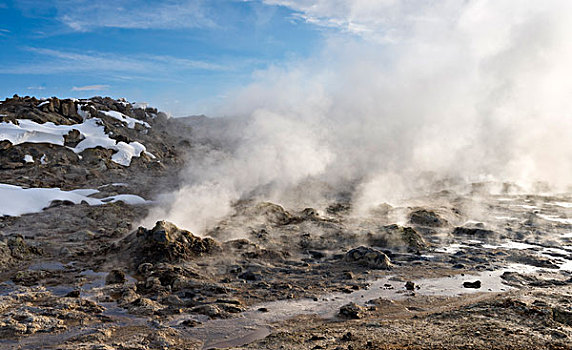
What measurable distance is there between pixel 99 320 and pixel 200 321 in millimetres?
1997

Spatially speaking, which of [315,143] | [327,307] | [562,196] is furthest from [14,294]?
[562,196]

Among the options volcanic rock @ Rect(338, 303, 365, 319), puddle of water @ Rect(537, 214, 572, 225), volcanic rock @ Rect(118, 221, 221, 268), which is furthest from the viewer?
puddle of water @ Rect(537, 214, 572, 225)

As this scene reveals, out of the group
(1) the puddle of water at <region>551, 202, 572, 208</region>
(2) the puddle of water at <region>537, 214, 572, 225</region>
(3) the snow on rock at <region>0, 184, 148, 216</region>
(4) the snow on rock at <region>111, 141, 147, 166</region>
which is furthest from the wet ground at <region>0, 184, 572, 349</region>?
(4) the snow on rock at <region>111, 141, 147, 166</region>

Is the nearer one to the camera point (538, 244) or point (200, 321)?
point (200, 321)

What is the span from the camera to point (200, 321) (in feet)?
25.8

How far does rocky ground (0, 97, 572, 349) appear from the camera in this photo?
23.0 feet

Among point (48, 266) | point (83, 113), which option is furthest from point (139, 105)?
point (48, 266)

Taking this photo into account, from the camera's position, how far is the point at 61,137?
31.4 metres

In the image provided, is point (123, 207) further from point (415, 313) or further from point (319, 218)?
point (415, 313)

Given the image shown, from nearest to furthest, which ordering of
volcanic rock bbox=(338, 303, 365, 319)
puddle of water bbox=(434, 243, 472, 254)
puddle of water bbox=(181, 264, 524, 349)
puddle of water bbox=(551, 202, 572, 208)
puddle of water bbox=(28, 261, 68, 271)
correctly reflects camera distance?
puddle of water bbox=(181, 264, 524, 349) → volcanic rock bbox=(338, 303, 365, 319) → puddle of water bbox=(28, 261, 68, 271) → puddle of water bbox=(434, 243, 472, 254) → puddle of water bbox=(551, 202, 572, 208)

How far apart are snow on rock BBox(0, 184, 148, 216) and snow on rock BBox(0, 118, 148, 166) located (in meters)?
12.9

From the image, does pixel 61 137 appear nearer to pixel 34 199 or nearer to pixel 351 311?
pixel 34 199

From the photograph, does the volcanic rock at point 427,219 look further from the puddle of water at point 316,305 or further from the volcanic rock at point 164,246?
the volcanic rock at point 164,246

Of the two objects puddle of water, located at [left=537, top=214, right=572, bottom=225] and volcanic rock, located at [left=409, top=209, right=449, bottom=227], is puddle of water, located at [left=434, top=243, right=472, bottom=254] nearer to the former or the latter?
volcanic rock, located at [left=409, top=209, right=449, bottom=227]
